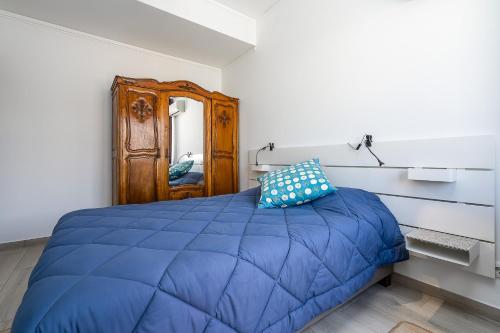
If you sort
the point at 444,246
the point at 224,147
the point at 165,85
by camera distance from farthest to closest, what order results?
the point at 224,147 → the point at 165,85 → the point at 444,246

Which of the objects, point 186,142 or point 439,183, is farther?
point 186,142

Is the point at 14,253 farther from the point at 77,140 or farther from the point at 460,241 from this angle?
the point at 460,241

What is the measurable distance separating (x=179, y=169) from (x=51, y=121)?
146cm

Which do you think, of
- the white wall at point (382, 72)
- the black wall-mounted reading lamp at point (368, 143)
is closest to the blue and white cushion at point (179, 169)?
the white wall at point (382, 72)

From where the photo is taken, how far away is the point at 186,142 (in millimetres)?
2873

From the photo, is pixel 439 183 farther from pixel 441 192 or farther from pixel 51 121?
pixel 51 121

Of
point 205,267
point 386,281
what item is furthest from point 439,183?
point 205,267

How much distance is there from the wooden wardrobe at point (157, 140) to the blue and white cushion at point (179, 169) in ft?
0.16

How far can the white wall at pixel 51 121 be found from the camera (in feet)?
8.19

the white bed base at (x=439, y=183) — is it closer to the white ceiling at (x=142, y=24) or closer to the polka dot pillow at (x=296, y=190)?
the polka dot pillow at (x=296, y=190)

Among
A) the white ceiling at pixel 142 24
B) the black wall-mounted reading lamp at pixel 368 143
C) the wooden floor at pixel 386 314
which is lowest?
the wooden floor at pixel 386 314

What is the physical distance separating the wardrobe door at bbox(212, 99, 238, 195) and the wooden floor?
76.9 inches

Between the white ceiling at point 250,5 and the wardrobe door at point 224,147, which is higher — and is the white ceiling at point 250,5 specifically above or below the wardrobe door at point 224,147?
above

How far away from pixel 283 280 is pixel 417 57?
66.1 inches
